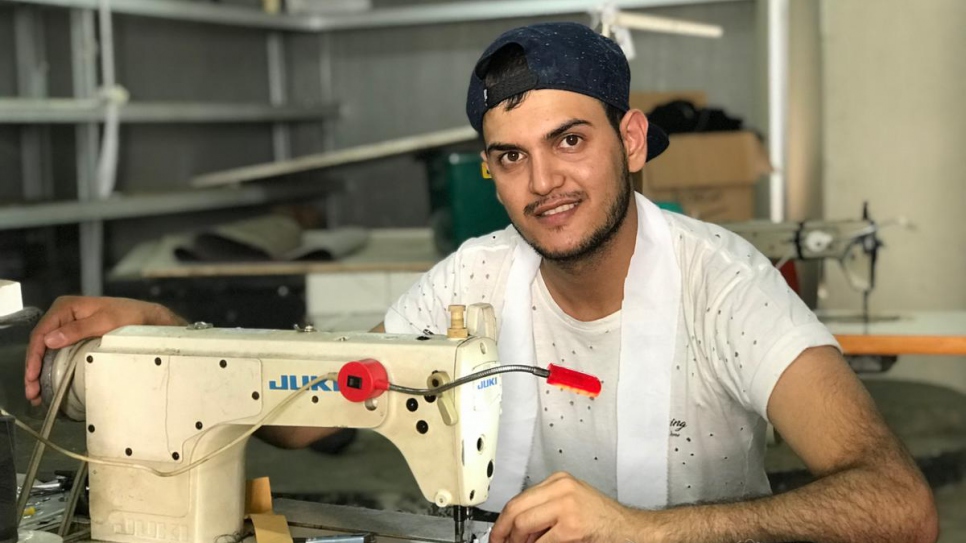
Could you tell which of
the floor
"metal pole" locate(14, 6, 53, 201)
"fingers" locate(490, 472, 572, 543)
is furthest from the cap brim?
"metal pole" locate(14, 6, 53, 201)

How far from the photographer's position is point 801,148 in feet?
15.3

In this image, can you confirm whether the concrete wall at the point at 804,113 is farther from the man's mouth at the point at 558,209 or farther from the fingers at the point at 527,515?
the fingers at the point at 527,515

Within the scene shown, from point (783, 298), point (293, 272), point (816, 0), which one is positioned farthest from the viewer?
point (816, 0)

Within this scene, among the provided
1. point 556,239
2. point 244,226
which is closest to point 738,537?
point 556,239

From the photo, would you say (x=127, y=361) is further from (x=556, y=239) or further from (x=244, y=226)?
(x=244, y=226)

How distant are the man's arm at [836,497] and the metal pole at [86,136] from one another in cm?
291

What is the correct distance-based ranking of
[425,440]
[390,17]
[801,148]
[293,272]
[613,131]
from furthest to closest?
[390,17], [801,148], [293,272], [613,131], [425,440]

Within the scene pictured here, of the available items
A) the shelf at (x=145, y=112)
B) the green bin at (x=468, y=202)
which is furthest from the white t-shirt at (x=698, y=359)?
the shelf at (x=145, y=112)

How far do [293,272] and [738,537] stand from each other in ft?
8.18

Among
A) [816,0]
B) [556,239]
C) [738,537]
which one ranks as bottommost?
[738,537]

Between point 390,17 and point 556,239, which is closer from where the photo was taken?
point 556,239

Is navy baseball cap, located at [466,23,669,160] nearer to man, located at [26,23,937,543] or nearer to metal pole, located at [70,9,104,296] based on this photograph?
man, located at [26,23,937,543]

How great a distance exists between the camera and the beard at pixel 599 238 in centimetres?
177

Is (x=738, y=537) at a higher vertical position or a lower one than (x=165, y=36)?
lower
